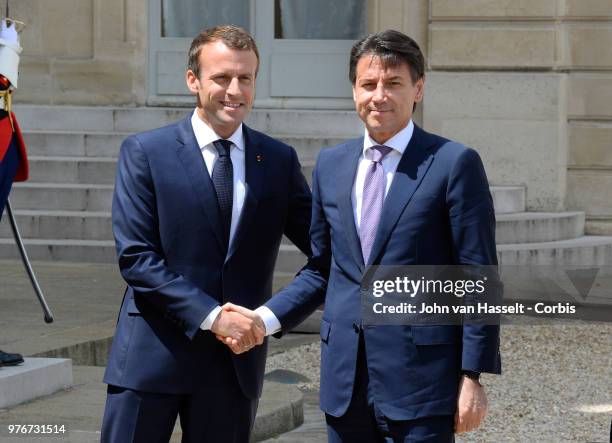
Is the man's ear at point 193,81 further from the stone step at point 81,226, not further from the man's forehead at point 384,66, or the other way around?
the stone step at point 81,226

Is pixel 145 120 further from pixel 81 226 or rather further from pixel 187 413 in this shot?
pixel 187 413

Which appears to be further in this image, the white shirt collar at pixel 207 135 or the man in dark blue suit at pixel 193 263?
the white shirt collar at pixel 207 135

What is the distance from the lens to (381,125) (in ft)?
12.6

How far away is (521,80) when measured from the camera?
13219mm

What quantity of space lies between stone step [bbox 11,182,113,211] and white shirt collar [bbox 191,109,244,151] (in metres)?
8.79

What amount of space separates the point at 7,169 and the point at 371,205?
329cm

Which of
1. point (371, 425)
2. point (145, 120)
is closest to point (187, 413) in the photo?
point (371, 425)

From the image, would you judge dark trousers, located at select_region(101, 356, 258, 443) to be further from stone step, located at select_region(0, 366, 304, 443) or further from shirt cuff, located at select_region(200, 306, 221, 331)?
stone step, located at select_region(0, 366, 304, 443)

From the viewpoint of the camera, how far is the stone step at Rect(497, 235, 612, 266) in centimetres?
1220

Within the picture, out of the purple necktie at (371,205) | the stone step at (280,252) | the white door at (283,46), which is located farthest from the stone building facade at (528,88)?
the purple necktie at (371,205)

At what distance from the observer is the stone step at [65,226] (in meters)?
12.6

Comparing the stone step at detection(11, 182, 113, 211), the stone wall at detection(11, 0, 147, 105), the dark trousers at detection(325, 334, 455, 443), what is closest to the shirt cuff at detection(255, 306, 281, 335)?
the dark trousers at detection(325, 334, 455, 443)

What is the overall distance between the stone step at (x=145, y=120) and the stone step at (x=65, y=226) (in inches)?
62.7

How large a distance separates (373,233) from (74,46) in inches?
427
